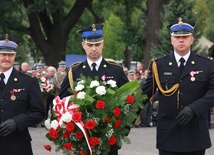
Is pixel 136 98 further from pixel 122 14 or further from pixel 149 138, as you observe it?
pixel 122 14

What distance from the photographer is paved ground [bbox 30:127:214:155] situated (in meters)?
12.0

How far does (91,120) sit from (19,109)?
884mm

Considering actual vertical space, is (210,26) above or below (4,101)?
below

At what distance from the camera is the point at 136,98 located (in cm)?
614

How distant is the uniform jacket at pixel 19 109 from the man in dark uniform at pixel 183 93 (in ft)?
4.36

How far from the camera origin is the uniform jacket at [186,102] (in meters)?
6.21

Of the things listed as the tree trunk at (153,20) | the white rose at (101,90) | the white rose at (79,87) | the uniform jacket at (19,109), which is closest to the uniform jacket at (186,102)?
the white rose at (101,90)

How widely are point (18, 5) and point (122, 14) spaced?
25.4 ft

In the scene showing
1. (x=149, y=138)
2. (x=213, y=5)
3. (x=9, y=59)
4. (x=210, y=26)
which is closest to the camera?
(x=9, y=59)

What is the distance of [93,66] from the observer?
6.80 m

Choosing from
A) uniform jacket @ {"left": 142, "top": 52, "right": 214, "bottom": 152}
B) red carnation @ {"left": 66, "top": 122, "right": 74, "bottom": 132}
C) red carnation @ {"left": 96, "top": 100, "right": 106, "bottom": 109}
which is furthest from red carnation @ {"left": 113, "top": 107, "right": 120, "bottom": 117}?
uniform jacket @ {"left": 142, "top": 52, "right": 214, "bottom": 152}

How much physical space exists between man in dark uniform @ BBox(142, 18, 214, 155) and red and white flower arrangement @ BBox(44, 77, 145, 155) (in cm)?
51

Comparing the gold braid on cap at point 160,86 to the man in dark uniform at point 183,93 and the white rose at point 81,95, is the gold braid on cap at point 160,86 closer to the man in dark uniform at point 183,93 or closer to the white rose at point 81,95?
the man in dark uniform at point 183,93

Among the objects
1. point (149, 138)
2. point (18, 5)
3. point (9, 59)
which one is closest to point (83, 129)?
point (9, 59)
